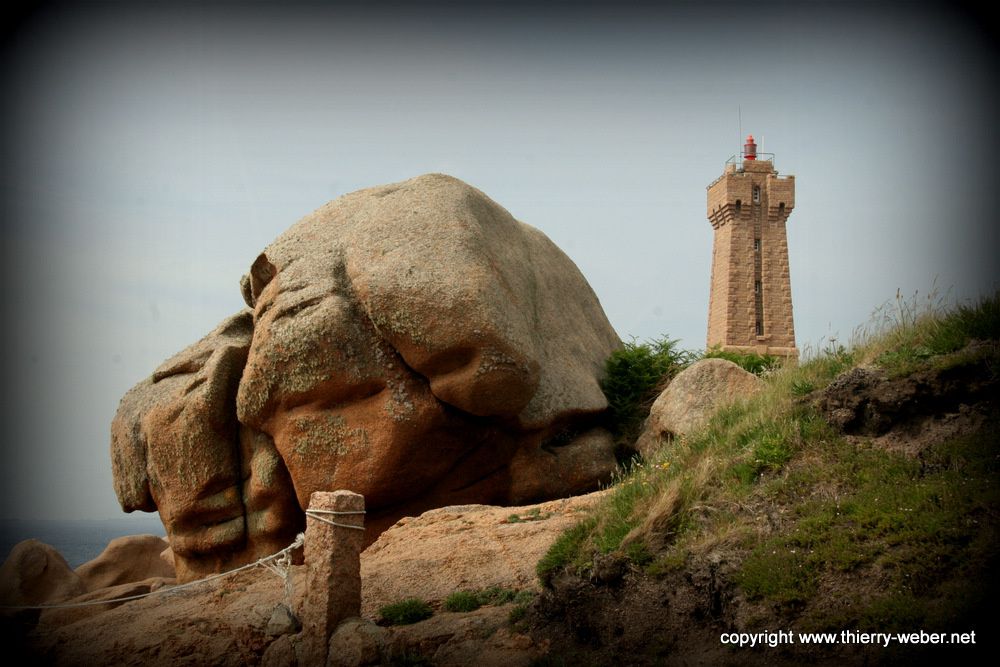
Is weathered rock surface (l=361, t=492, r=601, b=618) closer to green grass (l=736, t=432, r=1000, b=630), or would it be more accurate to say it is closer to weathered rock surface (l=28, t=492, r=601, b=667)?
weathered rock surface (l=28, t=492, r=601, b=667)

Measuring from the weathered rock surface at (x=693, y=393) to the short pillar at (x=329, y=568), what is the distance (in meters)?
6.65

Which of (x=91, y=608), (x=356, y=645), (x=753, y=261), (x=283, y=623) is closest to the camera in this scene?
(x=356, y=645)

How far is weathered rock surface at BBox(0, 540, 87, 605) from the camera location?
16281 millimetres

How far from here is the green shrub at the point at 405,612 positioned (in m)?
9.18

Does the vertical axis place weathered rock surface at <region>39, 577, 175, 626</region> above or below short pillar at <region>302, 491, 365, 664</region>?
below

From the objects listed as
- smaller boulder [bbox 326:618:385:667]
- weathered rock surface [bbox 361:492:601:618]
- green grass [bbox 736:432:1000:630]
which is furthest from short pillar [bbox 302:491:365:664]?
green grass [bbox 736:432:1000:630]

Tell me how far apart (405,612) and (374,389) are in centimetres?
477

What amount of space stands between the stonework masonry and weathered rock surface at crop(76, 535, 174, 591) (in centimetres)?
3193

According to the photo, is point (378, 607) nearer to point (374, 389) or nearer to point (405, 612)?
point (405, 612)

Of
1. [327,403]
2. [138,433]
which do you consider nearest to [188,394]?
[138,433]

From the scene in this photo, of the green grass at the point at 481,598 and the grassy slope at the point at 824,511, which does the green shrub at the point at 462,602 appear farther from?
the grassy slope at the point at 824,511

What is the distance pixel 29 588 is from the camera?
16.6 metres

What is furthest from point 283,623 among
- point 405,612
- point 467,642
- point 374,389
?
point 374,389

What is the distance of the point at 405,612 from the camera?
9.23 metres
